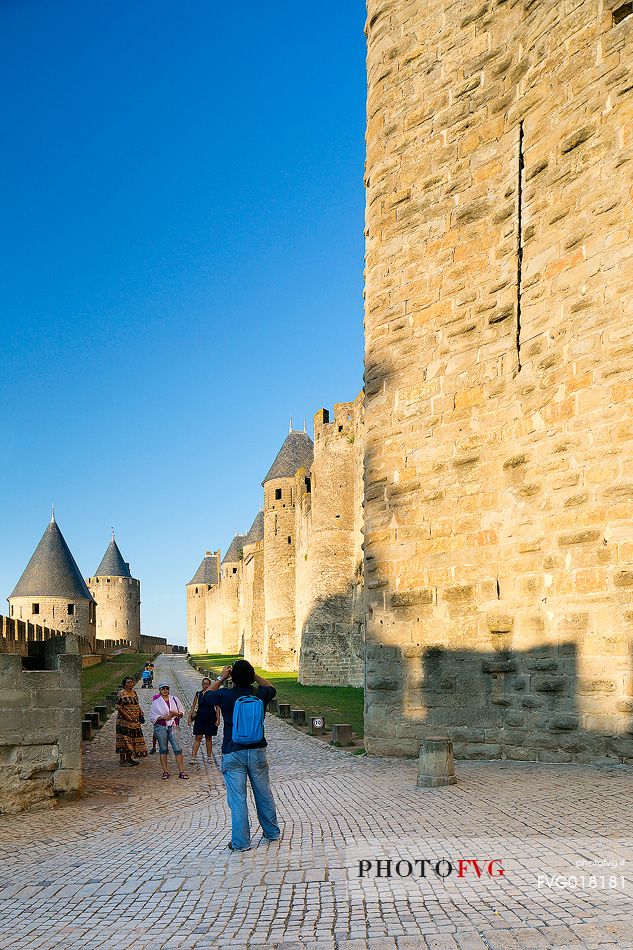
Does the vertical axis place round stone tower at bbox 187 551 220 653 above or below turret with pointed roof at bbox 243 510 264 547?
below

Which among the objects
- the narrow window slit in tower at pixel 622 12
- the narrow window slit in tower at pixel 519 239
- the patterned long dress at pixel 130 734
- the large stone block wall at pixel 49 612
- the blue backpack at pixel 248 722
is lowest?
the large stone block wall at pixel 49 612

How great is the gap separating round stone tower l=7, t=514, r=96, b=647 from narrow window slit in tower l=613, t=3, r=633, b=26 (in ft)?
155

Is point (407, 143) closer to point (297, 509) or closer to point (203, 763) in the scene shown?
point (203, 763)

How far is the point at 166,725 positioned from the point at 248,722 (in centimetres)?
567

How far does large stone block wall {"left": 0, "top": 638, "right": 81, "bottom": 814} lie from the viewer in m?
7.85

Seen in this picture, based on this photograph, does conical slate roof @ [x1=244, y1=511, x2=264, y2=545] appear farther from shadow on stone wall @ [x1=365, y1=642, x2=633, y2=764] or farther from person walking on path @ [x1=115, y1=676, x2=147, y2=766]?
shadow on stone wall @ [x1=365, y1=642, x2=633, y2=764]

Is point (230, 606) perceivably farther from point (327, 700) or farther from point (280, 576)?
point (327, 700)

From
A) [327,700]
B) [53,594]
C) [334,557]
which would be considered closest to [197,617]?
[53,594]

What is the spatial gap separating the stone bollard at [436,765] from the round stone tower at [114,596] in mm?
75533

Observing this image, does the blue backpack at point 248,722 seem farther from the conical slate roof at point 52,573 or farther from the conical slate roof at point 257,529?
the conical slate roof at point 52,573

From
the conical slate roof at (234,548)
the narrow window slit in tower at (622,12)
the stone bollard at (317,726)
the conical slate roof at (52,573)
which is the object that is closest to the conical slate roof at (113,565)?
the conical slate roof at (234,548)

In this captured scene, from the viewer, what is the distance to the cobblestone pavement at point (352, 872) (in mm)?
3652

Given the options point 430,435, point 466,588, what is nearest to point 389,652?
point 466,588

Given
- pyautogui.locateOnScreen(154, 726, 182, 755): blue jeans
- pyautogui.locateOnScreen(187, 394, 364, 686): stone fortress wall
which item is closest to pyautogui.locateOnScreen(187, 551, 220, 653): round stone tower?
pyautogui.locateOnScreen(187, 394, 364, 686): stone fortress wall
